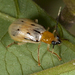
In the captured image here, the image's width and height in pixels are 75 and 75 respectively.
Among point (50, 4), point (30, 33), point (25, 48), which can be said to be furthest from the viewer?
point (50, 4)

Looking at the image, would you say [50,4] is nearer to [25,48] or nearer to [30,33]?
[30,33]

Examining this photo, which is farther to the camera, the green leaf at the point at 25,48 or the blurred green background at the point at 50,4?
the blurred green background at the point at 50,4

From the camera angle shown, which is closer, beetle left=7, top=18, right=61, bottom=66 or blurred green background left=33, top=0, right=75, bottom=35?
beetle left=7, top=18, right=61, bottom=66

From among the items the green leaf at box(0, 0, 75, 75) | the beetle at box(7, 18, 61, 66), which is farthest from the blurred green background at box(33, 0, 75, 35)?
the beetle at box(7, 18, 61, 66)

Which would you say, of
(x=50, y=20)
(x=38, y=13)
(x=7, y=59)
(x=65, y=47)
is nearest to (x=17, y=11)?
(x=38, y=13)

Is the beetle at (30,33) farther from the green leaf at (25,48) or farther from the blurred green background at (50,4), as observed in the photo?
the blurred green background at (50,4)

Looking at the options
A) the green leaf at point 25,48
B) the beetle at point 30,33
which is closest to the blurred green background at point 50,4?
the green leaf at point 25,48

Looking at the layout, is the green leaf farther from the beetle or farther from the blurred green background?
the blurred green background

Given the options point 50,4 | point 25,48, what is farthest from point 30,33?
point 50,4
